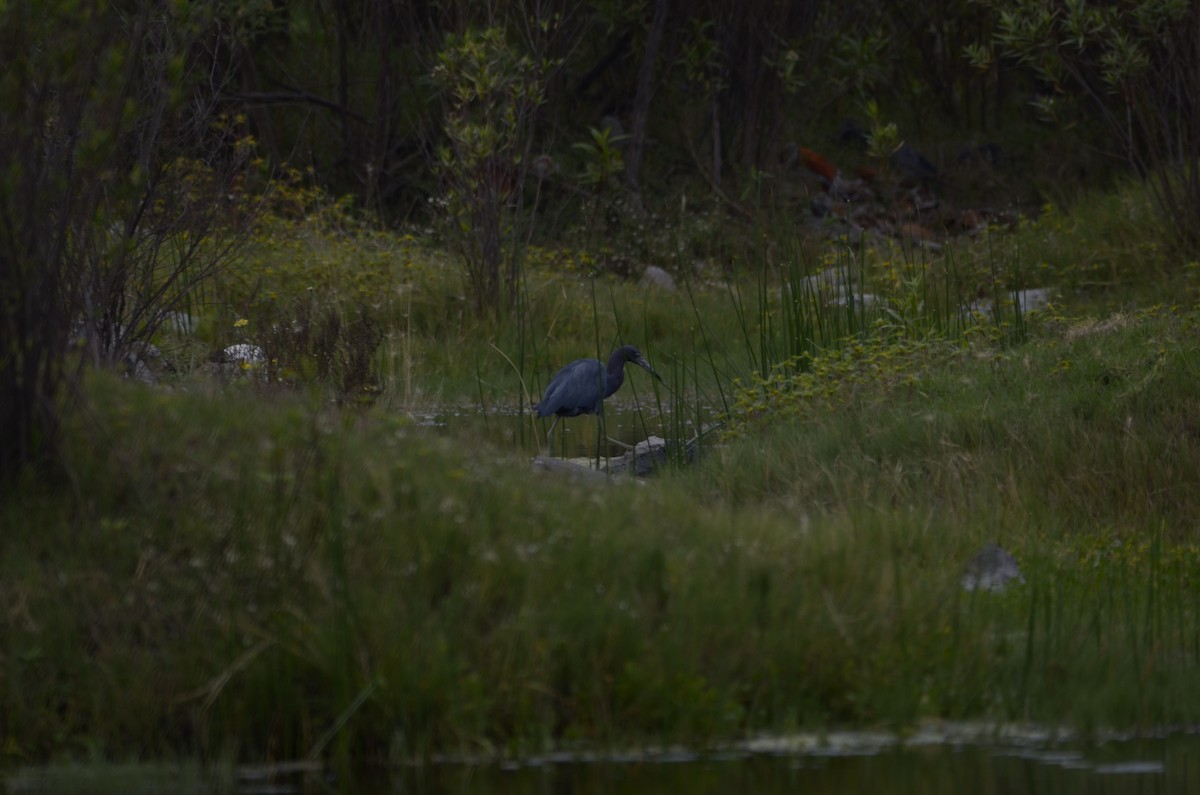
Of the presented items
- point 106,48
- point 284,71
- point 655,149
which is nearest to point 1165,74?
point 655,149

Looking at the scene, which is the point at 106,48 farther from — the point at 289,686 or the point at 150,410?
the point at 289,686

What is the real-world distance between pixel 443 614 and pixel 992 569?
2016 mm

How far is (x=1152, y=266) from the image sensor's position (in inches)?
468

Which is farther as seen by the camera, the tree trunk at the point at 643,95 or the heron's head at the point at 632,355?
the tree trunk at the point at 643,95

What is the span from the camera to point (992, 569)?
17.0 feet

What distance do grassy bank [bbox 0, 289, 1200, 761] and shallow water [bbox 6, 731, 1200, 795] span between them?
81 mm

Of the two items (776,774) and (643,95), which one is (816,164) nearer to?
(643,95)

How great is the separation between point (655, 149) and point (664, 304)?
215 inches

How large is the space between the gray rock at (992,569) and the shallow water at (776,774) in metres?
1.13

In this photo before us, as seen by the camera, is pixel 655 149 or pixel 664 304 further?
pixel 655 149

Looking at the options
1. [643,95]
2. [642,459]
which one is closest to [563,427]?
[642,459]

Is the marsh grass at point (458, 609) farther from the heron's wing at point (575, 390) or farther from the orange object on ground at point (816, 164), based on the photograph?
the orange object on ground at point (816, 164)

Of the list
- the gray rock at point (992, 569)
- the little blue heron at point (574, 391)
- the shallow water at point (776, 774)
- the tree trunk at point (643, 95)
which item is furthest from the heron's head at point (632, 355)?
the tree trunk at point (643, 95)

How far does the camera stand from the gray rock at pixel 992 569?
16.7ft
